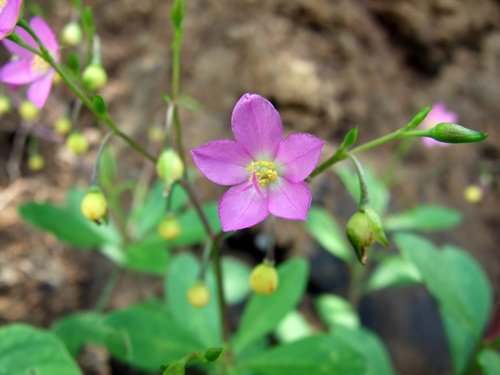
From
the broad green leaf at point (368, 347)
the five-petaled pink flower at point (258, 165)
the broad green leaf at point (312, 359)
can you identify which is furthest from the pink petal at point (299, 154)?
the broad green leaf at point (368, 347)

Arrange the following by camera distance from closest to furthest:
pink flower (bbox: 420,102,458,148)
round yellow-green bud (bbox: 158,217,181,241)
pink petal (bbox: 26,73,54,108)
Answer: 1. pink petal (bbox: 26,73,54,108)
2. round yellow-green bud (bbox: 158,217,181,241)
3. pink flower (bbox: 420,102,458,148)

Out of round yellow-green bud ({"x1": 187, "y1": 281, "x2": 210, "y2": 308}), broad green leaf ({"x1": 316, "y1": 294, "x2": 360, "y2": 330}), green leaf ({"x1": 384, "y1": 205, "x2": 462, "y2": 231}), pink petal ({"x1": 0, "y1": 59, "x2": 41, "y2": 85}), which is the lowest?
broad green leaf ({"x1": 316, "y1": 294, "x2": 360, "y2": 330})

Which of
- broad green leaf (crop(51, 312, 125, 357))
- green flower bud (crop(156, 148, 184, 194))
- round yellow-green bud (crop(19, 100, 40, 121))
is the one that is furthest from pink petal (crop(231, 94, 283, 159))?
round yellow-green bud (crop(19, 100, 40, 121))

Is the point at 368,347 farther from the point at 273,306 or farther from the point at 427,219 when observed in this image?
the point at 427,219


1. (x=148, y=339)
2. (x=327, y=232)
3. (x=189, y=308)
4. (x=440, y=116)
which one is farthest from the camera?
(x=440, y=116)

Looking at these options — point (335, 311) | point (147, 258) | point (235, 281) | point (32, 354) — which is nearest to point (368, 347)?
point (335, 311)

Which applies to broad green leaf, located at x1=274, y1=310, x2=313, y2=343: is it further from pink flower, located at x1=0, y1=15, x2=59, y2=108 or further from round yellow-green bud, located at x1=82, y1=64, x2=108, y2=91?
pink flower, located at x1=0, y1=15, x2=59, y2=108

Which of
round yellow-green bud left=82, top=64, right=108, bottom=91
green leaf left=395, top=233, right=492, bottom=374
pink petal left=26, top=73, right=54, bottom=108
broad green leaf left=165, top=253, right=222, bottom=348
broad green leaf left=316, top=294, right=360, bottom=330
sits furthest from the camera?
broad green leaf left=316, top=294, right=360, bottom=330
